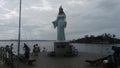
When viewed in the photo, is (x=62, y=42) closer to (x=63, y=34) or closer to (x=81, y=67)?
(x=63, y=34)

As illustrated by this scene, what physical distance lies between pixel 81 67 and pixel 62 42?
993 centimetres

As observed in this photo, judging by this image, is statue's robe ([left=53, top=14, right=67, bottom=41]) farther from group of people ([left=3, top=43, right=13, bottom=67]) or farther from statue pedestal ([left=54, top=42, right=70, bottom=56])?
group of people ([left=3, top=43, right=13, bottom=67])

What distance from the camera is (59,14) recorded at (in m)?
29.5

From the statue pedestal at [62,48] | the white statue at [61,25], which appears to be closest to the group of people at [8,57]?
the statue pedestal at [62,48]

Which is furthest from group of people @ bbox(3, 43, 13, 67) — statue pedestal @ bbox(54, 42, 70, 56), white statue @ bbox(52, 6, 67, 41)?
white statue @ bbox(52, 6, 67, 41)

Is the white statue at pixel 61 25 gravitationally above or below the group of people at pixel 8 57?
above

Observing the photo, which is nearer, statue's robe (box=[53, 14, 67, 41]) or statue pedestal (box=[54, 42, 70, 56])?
statue pedestal (box=[54, 42, 70, 56])

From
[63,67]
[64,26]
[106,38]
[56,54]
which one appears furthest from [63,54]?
[106,38]

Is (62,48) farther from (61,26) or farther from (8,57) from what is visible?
(8,57)

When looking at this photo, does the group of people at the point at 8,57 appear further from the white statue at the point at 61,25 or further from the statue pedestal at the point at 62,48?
the white statue at the point at 61,25

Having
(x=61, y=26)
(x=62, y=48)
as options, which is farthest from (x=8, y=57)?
(x=61, y=26)

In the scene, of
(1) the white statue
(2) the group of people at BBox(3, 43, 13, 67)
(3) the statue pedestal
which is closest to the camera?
(2) the group of people at BBox(3, 43, 13, 67)

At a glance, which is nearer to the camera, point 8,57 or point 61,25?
point 8,57

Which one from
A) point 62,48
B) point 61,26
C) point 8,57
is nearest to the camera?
point 8,57
